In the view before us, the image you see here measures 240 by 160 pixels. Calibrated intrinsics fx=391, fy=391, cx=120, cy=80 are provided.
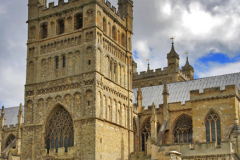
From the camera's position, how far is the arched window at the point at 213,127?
123ft

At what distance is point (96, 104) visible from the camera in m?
35.7

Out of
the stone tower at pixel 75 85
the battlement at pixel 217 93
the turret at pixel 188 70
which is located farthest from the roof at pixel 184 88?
the turret at pixel 188 70

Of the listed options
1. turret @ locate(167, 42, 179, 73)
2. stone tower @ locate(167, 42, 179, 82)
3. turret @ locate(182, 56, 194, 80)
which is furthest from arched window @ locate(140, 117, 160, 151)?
turret @ locate(182, 56, 194, 80)

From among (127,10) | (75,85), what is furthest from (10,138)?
(127,10)

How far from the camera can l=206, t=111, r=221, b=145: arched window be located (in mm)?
37406

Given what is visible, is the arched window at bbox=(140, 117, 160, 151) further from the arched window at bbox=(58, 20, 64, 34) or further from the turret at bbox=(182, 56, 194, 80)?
the turret at bbox=(182, 56, 194, 80)

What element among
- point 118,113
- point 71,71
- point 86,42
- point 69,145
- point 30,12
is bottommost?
point 69,145

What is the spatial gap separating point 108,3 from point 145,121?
13.7m

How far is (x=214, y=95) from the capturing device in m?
38.1

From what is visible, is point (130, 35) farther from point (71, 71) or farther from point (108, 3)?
point (71, 71)

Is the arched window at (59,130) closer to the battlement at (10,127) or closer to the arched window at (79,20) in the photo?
the arched window at (79,20)

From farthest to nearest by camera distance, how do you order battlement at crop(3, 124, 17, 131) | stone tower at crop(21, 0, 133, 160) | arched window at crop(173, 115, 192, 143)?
1. battlement at crop(3, 124, 17, 131)
2. arched window at crop(173, 115, 192, 143)
3. stone tower at crop(21, 0, 133, 160)

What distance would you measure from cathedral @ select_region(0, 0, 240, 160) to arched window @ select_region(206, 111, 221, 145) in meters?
0.09

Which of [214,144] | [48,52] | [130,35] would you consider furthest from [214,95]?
[48,52]
